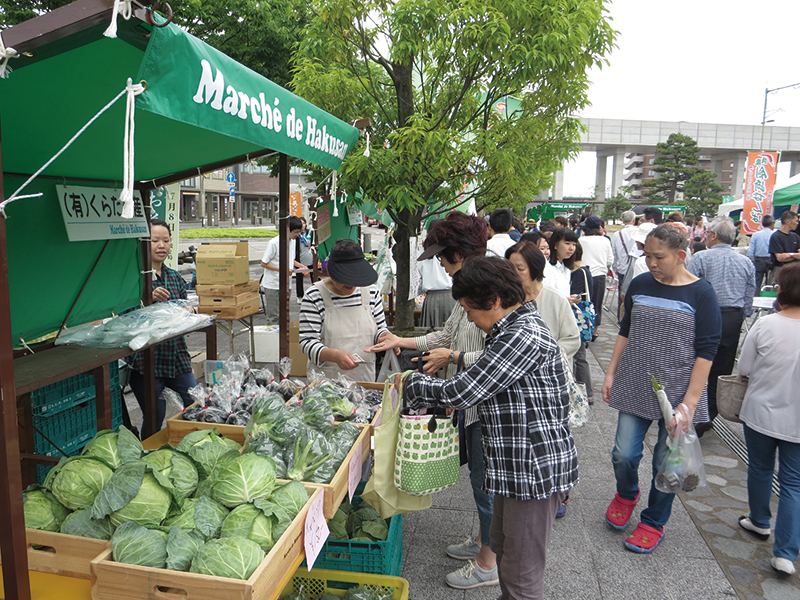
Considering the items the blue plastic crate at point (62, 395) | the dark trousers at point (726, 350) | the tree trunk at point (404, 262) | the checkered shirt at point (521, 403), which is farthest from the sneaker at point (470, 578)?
the tree trunk at point (404, 262)

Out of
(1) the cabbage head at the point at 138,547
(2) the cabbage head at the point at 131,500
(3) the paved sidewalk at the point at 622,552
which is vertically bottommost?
(3) the paved sidewalk at the point at 622,552

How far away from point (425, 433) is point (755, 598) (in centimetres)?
241

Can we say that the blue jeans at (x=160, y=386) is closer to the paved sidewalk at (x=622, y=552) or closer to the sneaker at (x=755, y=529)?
the paved sidewalk at (x=622, y=552)

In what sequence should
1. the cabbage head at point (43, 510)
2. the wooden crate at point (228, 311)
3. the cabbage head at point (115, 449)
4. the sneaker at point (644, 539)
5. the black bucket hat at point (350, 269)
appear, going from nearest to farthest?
the cabbage head at point (43, 510) < the cabbage head at point (115, 449) < the black bucket hat at point (350, 269) < the sneaker at point (644, 539) < the wooden crate at point (228, 311)

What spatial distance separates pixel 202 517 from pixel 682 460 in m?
2.84

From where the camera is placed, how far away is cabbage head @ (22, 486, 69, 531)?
1.91 m

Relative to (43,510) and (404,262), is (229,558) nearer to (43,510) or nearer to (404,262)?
(43,510)

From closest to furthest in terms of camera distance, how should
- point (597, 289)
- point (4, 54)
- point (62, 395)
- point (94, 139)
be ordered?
point (4, 54)
point (94, 139)
point (62, 395)
point (597, 289)

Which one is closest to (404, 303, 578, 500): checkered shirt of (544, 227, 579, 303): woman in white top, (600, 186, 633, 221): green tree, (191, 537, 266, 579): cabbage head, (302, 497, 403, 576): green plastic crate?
(302, 497, 403, 576): green plastic crate

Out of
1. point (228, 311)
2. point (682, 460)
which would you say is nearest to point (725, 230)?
point (682, 460)

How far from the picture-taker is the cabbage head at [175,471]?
6.61 feet

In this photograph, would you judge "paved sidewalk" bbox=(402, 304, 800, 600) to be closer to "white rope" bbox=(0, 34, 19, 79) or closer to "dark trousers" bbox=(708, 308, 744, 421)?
"dark trousers" bbox=(708, 308, 744, 421)

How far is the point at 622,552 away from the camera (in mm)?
3594

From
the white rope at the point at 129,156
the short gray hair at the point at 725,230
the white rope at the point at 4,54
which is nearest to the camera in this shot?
the white rope at the point at 4,54
